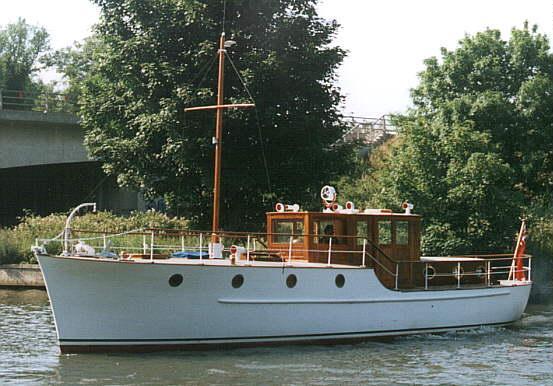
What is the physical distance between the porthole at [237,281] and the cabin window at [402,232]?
5.32 m

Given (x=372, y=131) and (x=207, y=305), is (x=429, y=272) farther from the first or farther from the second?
(x=372, y=131)

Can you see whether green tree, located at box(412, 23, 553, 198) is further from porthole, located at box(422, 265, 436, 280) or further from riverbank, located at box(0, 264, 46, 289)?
riverbank, located at box(0, 264, 46, 289)

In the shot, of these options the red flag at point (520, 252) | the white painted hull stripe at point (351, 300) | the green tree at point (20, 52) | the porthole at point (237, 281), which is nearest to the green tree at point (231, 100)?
the red flag at point (520, 252)

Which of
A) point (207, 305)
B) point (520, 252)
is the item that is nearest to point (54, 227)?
point (207, 305)

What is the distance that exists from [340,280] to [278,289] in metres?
1.70

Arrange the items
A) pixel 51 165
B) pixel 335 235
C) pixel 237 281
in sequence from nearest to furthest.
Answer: pixel 237 281
pixel 335 235
pixel 51 165

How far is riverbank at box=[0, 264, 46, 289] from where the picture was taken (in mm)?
33625

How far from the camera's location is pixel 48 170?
51.5 metres

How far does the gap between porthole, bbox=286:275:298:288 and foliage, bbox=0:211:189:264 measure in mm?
15304

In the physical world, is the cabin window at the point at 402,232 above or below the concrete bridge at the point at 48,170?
below

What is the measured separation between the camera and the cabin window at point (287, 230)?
74.1 feet

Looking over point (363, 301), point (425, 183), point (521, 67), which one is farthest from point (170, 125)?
point (521, 67)

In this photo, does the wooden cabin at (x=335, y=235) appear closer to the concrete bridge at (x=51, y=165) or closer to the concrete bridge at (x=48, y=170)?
the concrete bridge at (x=48, y=170)

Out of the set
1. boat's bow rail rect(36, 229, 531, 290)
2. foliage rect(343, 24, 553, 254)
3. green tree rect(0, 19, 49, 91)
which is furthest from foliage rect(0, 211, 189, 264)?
green tree rect(0, 19, 49, 91)
